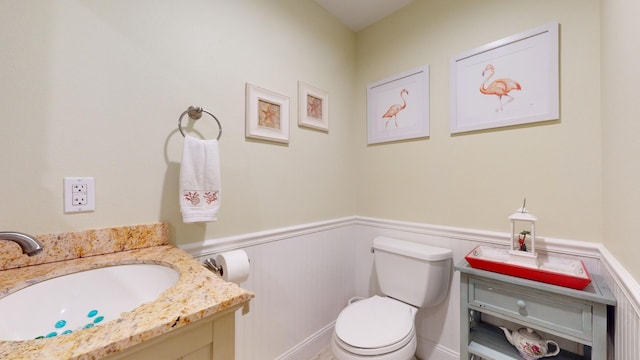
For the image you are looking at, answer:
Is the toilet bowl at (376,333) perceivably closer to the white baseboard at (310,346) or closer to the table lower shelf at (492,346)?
the table lower shelf at (492,346)

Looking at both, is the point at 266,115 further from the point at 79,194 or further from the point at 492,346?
the point at 492,346

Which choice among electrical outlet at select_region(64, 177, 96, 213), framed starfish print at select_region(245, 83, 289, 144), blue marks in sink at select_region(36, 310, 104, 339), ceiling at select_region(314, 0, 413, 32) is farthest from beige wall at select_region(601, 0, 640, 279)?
electrical outlet at select_region(64, 177, 96, 213)

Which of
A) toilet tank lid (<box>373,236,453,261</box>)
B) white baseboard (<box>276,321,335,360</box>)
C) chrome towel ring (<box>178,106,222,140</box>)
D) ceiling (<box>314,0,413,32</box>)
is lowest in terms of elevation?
white baseboard (<box>276,321,335,360</box>)

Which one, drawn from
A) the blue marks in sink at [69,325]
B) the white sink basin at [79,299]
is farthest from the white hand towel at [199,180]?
the blue marks in sink at [69,325]

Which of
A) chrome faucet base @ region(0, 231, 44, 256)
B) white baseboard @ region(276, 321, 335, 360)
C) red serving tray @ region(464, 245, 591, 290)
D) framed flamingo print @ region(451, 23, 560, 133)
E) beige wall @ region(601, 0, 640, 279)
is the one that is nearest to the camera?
chrome faucet base @ region(0, 231, 44, 256)

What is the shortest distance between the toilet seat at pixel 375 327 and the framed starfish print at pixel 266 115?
1.05 m

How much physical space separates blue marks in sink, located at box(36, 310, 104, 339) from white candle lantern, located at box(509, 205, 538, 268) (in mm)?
1560

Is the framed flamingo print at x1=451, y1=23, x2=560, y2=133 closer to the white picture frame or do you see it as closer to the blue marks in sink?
the white picture frame

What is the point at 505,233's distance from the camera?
1.33 meters

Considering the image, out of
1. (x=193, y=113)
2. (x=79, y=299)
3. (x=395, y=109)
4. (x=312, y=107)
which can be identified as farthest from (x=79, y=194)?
(x=395, y=109)

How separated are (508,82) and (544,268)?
0.92 m

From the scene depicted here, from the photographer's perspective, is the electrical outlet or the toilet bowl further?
the toilet bowl

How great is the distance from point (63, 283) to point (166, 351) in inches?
19.4

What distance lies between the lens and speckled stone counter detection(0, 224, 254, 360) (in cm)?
43
